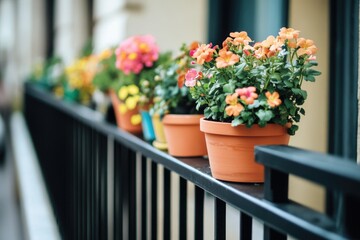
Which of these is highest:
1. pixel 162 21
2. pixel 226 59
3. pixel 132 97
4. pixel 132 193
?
pixel 162 21

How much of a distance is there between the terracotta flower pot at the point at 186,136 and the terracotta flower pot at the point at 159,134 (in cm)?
15

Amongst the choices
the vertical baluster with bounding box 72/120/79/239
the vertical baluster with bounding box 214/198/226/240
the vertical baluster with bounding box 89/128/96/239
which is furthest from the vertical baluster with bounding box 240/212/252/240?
the vertical baluster with bounding box 72/120/79/239

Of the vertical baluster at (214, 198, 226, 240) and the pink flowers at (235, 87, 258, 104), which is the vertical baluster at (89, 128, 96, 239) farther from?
the pink flowers at (235, 87, 258, 104)

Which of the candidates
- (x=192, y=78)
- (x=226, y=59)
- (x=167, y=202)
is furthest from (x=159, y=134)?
(x=226, y=59)

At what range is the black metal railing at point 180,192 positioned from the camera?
728mm

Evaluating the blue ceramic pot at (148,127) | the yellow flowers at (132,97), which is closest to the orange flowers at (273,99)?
the blue ceramic pot at (148,127)

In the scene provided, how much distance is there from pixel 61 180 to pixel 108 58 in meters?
1.32

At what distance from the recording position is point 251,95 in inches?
38.3

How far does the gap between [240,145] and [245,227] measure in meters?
0.19

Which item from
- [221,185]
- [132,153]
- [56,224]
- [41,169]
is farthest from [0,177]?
[221,185]

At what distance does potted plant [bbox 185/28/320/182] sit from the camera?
99 cm

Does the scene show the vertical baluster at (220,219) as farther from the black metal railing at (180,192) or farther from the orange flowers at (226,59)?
the orange flowers at (226,59)

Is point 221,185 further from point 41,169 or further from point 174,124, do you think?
point 41,169

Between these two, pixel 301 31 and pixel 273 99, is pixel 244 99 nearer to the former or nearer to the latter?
pixel 273 99
